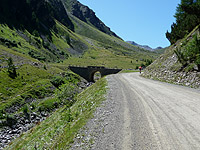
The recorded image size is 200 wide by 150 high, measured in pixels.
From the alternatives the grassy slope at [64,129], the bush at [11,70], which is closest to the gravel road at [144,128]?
the grassy slope at [64,129]

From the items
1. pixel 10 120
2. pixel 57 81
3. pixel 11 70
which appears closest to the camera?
pixel 10 120

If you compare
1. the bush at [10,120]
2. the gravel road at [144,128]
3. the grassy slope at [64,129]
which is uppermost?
the gravel road at [144,128]

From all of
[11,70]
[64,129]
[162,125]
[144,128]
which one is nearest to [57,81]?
[11,70]

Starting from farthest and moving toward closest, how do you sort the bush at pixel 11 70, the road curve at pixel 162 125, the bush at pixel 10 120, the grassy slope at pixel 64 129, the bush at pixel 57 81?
the bush at pixel 57 81
the bush at pixel 11 70
the bush at pixel 10 120
the grassy slope at pixel 64 129
the road curve at pixel 162 125

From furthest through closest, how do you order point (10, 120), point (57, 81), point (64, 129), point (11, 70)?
point (57, 81)
point (11, 70)
point (10, 120)
point (64, 129)

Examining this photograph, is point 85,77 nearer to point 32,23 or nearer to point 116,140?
point 116,140

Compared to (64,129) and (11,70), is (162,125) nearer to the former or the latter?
(64,129)

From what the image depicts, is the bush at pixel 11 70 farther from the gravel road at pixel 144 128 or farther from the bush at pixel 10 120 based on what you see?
the gravel road at pixel 144 128

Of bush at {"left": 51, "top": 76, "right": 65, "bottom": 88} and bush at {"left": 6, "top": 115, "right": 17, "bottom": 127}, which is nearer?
bush at {"left": 6, "top": 115, "right": 17, "bottom": 127}

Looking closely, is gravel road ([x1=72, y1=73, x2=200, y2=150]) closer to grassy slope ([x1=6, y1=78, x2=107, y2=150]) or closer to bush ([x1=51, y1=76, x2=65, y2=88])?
grassy slope ([x1=6, y1=78, x2=107, y2=150])

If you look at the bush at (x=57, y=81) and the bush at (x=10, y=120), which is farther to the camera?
the bush at (x=57, y=81)

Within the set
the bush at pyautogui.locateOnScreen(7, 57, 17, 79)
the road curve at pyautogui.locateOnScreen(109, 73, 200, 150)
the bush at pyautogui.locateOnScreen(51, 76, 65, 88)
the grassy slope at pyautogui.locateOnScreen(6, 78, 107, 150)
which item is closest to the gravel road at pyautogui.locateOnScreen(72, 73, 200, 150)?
the road curve at pyautogui.locateOnScreen(109, 73, 200, 150)

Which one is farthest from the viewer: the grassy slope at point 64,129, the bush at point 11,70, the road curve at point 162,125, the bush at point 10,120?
the bush at point 11,70

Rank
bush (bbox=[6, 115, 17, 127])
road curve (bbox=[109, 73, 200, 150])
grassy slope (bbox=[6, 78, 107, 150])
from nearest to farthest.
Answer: road curve (bbox=[109, 73, 200, 150]), grassy slope (bbox=[6, 78, 107, 150]), bush (bbox=[6, 115, 17, 127])
